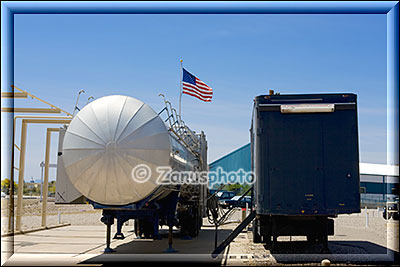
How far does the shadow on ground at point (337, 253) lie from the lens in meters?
11.4

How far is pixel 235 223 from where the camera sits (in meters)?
25.6

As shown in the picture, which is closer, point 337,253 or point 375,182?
point 337,253

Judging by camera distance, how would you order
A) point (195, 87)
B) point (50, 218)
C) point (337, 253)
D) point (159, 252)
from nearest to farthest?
point (337, 253)
point (159, 252)
point (195, 87)
point (50, 218)

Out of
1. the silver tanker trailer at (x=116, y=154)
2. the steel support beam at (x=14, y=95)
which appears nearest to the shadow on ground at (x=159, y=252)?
the silver tanker trailer at (x=116, y=154)

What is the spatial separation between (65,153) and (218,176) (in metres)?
10.7

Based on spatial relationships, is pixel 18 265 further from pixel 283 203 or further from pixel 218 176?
pixel 218 176

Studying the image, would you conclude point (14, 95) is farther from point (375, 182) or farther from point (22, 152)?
point (375, 182)

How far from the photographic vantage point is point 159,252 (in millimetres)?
13031

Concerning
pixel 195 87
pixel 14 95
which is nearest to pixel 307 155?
pixel 195 87

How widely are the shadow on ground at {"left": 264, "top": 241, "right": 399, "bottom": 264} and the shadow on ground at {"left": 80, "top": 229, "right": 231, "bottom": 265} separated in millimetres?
1793

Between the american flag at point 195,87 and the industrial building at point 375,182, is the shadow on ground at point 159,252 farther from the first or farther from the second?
the industrial building at point 375,182

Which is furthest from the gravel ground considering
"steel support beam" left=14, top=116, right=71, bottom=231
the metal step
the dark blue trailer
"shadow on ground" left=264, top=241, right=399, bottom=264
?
the dark blue trailer

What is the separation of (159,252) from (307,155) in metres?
4.89

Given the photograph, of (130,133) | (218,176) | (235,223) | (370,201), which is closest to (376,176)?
(370,201)
